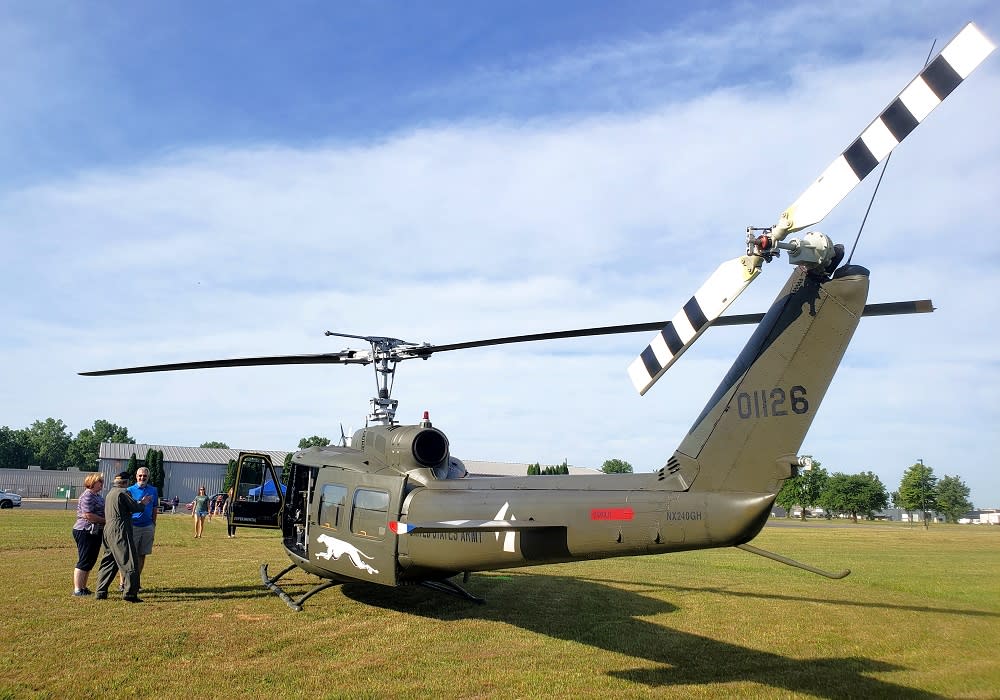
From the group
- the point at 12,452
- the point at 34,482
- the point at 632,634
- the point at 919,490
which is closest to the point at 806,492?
the point at 919,490

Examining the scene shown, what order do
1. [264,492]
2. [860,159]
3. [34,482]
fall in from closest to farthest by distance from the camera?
1. [860,159]
2. [264,492]
3. [34,482]

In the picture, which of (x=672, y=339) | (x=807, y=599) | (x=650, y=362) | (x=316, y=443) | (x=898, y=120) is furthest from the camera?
(x=316, y=443)

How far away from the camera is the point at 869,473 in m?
92.0

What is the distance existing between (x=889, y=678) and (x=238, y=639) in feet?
27.0

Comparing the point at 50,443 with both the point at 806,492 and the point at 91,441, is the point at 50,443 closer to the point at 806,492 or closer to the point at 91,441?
the point at 91,441

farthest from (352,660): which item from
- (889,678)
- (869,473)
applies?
(869,473)

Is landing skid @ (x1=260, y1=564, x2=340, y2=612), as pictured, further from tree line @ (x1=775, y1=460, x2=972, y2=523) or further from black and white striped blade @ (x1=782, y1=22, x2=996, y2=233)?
tree line @ (x1=775, y1=460, x2=972, y2=523)

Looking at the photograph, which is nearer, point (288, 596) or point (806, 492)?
point (288, 596)

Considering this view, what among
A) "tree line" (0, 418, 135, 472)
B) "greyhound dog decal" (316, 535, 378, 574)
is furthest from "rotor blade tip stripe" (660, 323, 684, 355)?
"tree line" (0, 418, 135, 472)

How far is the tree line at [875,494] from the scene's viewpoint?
67062mm

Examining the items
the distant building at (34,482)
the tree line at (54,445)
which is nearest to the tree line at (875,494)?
the distant building at (34,482)

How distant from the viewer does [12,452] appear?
132125 millimetres

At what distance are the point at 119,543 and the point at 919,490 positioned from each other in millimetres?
78977

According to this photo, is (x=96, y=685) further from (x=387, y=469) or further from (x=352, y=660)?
(x=387, y=469)
